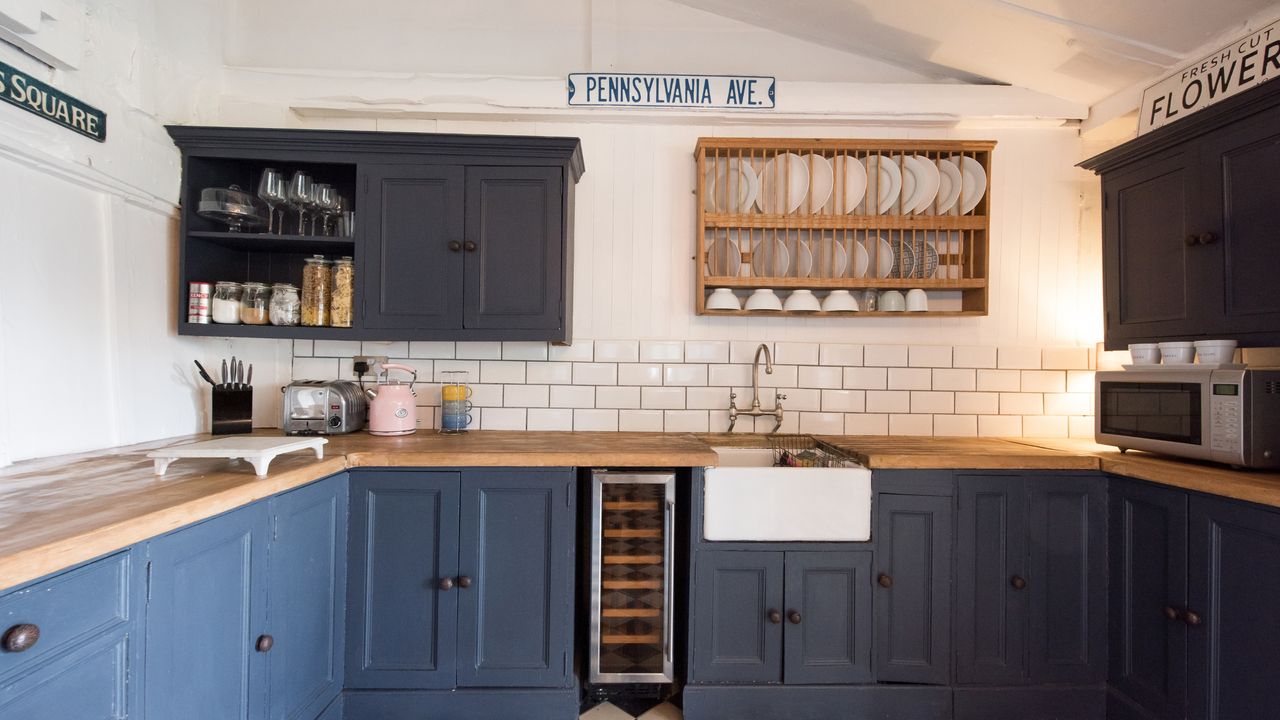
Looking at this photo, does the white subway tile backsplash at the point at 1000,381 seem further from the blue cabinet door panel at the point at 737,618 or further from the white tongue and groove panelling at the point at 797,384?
the blue cabinet door panel at the point at 737,618

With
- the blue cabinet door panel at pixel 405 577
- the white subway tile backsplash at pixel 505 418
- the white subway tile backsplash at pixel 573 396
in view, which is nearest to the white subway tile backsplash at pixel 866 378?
the white subway tile backsplash at pixel 573 396

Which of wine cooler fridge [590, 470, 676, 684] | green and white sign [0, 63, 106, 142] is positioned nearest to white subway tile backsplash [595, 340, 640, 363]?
wine cooler fridge [590, 470, 676, 684]

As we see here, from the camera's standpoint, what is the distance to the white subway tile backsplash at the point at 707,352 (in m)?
2.64

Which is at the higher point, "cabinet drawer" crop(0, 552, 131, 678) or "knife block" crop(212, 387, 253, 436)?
"knife block" crop(212, 387, 253, 436)

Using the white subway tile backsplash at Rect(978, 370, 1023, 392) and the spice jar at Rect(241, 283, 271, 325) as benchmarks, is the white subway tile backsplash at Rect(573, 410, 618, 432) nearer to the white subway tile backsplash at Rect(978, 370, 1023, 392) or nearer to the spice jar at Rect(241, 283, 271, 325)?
the spice jar at Rect(241, 283, 271, 325)

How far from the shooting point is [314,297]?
7.51ft

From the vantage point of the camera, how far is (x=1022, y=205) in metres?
2.67

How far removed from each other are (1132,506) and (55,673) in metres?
2.85

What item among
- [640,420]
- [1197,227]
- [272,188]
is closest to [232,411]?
[272,188]

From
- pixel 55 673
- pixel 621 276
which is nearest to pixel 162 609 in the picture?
pixel 55 673

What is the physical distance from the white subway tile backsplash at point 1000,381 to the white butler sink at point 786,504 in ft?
3.81

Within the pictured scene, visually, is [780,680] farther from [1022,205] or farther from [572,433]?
[1022,205]

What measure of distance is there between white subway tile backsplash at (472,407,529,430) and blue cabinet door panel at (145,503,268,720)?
116 centimetres

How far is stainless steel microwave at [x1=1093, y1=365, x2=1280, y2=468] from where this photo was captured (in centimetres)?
161
